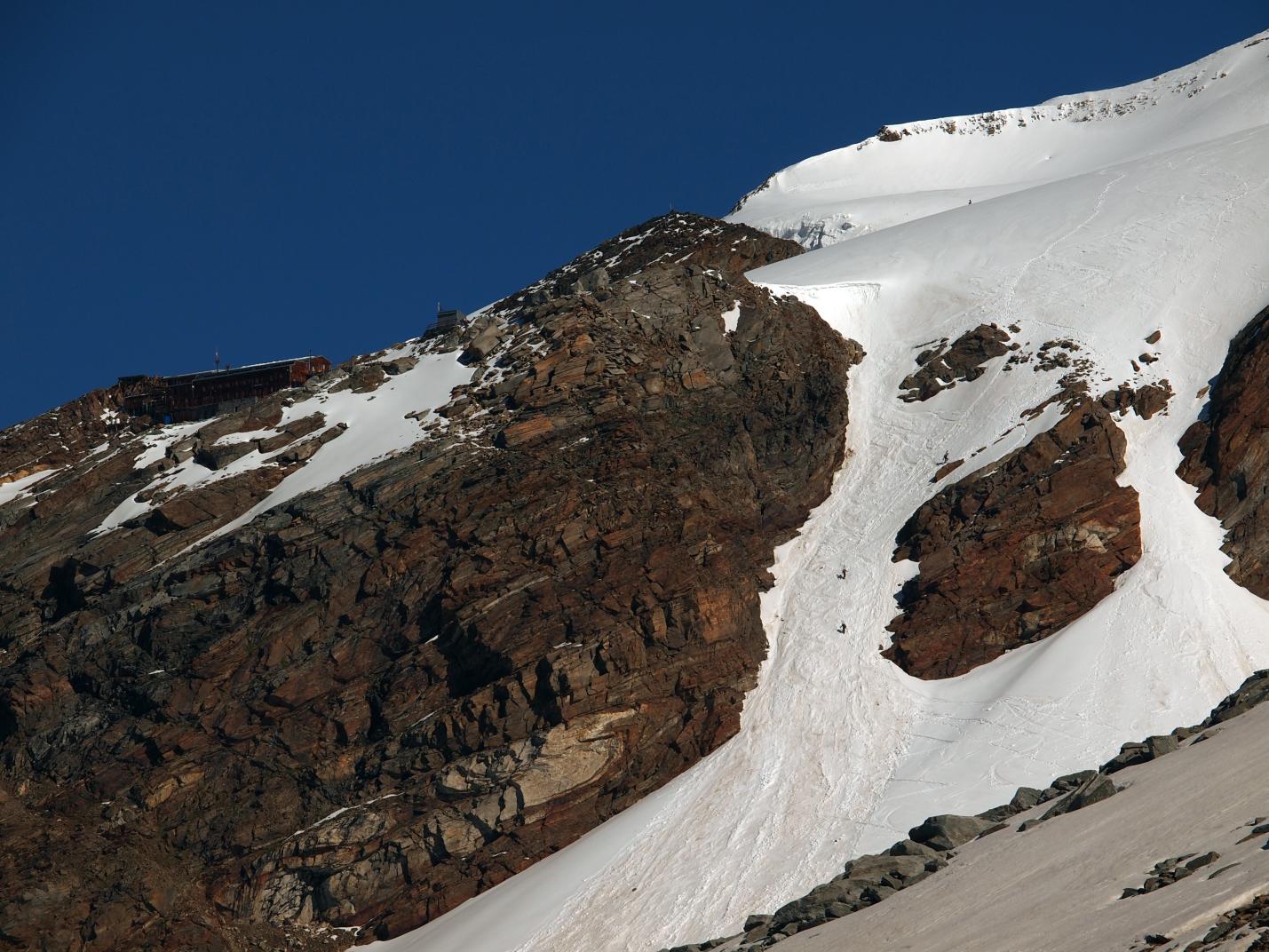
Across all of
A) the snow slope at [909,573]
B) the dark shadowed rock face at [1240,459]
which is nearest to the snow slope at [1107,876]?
the snow slope at [909,573]

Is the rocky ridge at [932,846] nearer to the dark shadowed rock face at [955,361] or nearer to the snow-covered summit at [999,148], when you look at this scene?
the dark shadowed rock face at [955,361]

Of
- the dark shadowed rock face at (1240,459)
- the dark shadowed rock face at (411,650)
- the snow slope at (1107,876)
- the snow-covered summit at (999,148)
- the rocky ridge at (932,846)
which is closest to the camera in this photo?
the snow slope at (1107,876)

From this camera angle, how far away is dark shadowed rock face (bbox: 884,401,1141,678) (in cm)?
5128

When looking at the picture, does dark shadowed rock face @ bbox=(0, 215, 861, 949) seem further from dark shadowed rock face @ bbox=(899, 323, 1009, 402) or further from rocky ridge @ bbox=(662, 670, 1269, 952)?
rocky ridge @ bbox=(662, 670, 1269, 952)

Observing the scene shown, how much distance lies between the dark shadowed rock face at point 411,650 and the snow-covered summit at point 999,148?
52466mm

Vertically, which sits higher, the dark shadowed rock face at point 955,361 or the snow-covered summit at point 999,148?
the snow-covered summit at point 999,148

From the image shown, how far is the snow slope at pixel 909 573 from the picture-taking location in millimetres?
44500

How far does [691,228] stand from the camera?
91.6 m

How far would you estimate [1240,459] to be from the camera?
176ft

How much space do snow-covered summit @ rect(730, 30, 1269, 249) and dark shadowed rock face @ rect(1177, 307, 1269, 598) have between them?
50751 millimetres

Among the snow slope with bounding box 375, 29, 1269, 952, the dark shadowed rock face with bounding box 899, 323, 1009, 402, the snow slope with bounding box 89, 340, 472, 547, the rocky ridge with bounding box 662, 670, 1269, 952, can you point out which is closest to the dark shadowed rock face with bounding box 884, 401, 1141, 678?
the snow slope with bounding box 375, 29, 1269, 952

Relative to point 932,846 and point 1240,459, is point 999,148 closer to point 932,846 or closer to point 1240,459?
point 1240,459

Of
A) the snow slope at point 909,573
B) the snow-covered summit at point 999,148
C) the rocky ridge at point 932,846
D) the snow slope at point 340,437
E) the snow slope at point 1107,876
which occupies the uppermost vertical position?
the snow-covered summit at point 999,148

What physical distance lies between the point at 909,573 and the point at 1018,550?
3.71m
